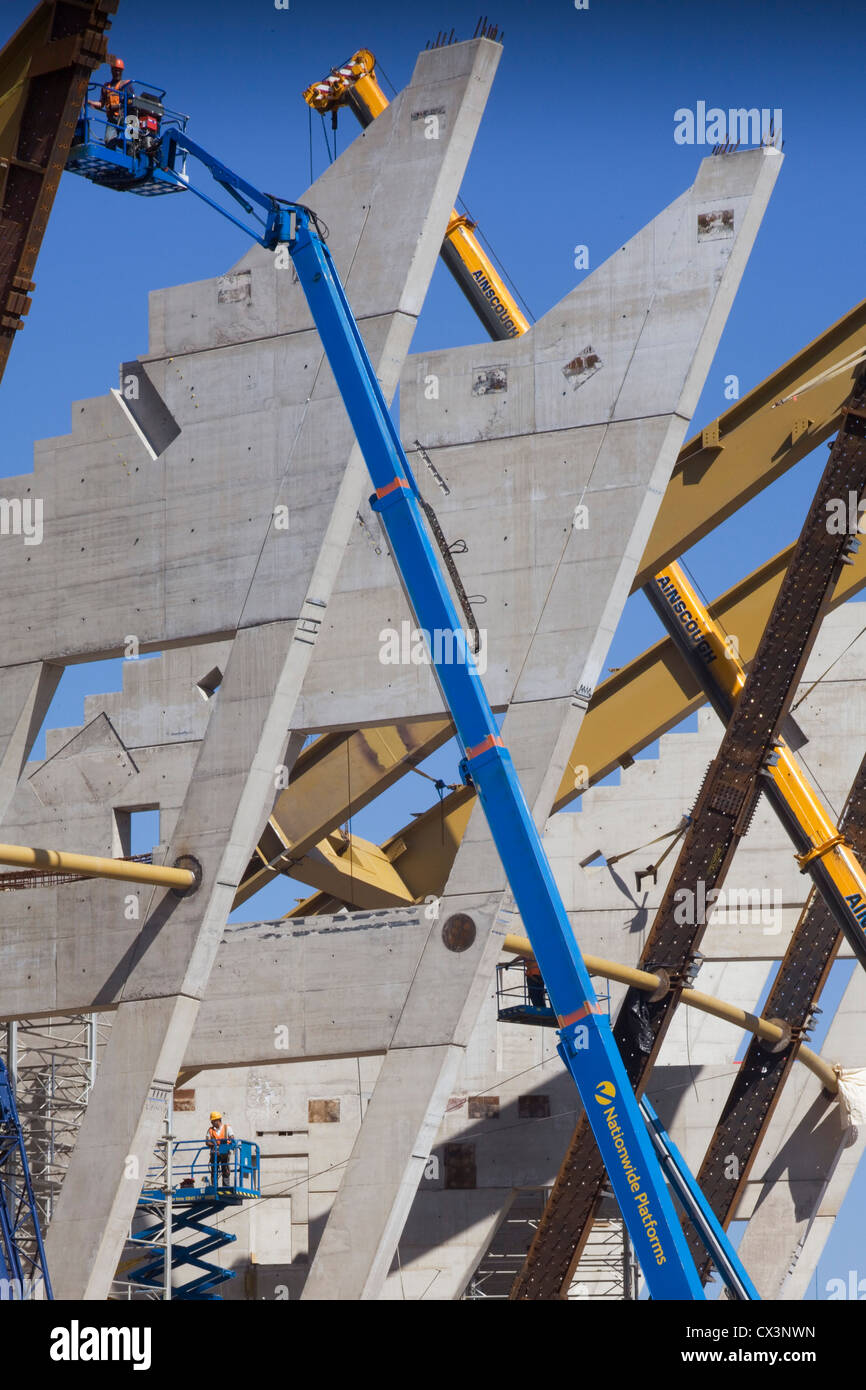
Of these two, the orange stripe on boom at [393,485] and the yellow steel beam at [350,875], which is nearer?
the orange stripe on boom at [393,485]

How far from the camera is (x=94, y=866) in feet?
61.1

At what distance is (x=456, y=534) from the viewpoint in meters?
22.0

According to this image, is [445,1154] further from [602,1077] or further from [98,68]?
[98,68]

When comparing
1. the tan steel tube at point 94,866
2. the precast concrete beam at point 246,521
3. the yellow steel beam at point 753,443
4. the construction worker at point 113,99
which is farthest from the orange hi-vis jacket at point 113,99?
the yellow steel beam at point 753,443

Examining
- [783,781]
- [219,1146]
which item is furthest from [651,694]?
[219,1146]

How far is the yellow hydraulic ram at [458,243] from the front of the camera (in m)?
27.1

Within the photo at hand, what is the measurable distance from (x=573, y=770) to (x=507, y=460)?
5.48 metres

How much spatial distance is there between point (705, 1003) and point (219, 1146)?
7073 millimetres

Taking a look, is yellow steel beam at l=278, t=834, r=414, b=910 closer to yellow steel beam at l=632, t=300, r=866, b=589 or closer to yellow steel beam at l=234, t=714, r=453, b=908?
yellow steel beam at l=234, t=714, r=453, b=908

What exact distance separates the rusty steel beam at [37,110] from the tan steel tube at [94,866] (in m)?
3.93

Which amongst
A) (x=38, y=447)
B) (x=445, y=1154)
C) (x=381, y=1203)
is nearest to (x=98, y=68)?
(x=38, y=447)

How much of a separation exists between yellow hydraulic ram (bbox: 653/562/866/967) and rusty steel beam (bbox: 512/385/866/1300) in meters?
0.57

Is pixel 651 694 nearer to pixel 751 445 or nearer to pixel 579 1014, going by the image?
pixel 751 445

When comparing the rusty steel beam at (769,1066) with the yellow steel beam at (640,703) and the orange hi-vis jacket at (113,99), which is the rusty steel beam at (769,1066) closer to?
the yellow steel beam at (640,703)
